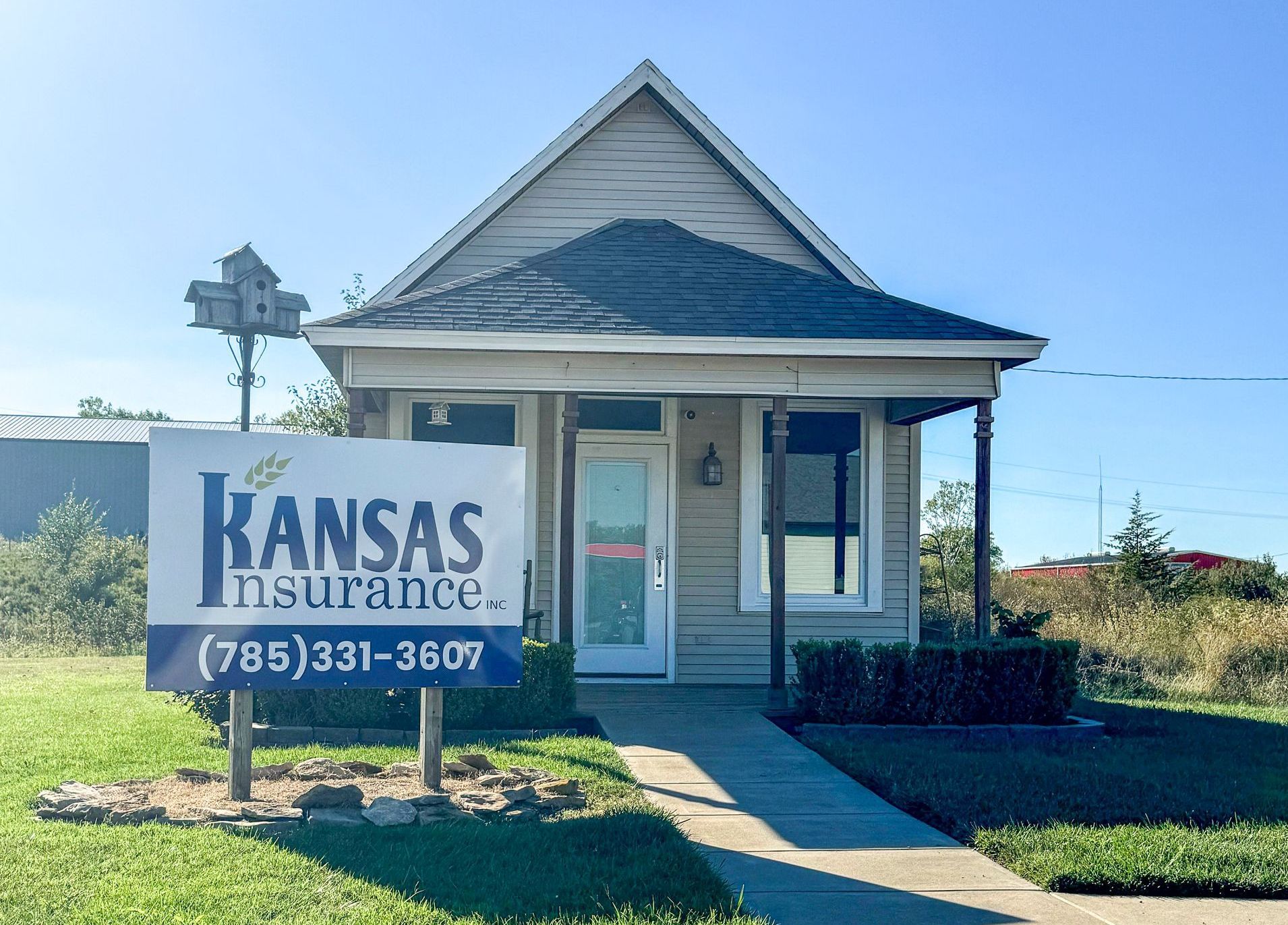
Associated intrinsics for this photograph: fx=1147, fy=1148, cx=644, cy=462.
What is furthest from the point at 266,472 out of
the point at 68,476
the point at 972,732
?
the point at 68,476

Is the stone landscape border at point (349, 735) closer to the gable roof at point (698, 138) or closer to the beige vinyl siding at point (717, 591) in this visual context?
the beige vinyl siding at point (717, 591)

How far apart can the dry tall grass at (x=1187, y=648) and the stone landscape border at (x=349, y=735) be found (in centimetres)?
790

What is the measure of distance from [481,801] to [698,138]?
878 centimetres

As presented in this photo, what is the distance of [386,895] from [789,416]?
8224 millimetres

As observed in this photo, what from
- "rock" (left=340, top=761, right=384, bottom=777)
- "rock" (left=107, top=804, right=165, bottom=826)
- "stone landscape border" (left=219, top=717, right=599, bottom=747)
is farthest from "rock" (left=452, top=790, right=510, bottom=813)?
"stone landscape border" (left=219, top=717, right=599, bottom=747)

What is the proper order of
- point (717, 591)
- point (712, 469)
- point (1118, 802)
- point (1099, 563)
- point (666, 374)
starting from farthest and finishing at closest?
point (1099, 563)
point (717, 591)
point (712, 469)
point (666, 374)
point (1118, 802)

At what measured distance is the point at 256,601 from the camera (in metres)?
6.38

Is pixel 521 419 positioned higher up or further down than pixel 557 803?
higher up

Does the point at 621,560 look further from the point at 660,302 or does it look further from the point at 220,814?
the point at 220,814

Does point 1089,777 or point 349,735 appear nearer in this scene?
point 1089,777

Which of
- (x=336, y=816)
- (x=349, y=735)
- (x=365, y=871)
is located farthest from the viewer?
(x=349, y=735)

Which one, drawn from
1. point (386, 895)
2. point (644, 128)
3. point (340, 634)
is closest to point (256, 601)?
point (340, 634)

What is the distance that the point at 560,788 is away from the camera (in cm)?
653

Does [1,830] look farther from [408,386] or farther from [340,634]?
[408,386]
